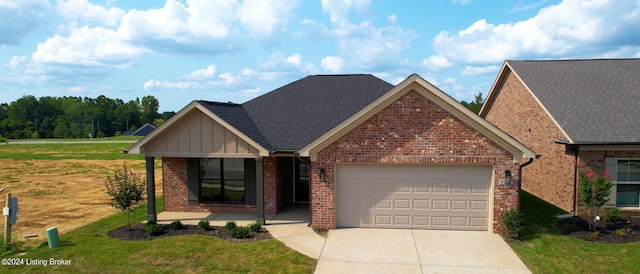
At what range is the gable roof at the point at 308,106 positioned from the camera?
14.3 meters

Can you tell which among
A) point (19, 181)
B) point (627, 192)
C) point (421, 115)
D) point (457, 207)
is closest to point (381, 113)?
point (421, 115)

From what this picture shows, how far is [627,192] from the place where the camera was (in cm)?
1353

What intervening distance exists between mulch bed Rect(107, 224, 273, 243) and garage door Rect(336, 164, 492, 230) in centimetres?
273

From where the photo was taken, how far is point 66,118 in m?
121

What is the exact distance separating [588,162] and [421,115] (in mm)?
6575

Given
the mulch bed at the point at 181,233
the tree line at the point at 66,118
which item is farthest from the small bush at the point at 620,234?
the tree line at the point at 66,118

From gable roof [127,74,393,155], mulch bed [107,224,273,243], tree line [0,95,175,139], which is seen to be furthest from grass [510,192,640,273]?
tree line [0,95,175,139]

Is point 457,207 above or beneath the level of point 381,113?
beneath

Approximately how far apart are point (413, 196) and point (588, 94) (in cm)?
943

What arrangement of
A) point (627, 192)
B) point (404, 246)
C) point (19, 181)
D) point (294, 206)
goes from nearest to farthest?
1. point (404, 246)
2. point (627, 192)
3. point (294, 206)
4. point (19, 181)

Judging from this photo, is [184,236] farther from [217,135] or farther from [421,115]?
[421,115]

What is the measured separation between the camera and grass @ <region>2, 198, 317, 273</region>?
30.5 feet

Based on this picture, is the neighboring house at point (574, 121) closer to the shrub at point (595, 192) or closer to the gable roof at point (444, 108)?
the shrub at point (595, 192)

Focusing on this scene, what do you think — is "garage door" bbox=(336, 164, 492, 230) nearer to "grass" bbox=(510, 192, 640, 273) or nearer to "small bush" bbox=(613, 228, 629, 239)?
"grass" bbox=(510, 192, 640, 273)
